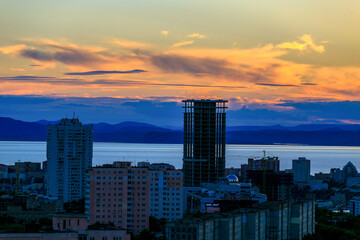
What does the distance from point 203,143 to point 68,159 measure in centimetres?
2112

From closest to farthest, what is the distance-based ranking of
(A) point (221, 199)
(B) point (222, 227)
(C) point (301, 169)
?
1. (B) point (222, 227)
2. (A) point (221, 199)
3. (C) point (301, 169)

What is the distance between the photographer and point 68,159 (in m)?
72.8

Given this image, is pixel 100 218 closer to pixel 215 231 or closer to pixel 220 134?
pixel 215 231

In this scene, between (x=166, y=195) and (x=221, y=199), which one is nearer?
(x=166, y=195)

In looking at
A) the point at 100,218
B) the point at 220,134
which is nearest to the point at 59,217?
the point at 100,218

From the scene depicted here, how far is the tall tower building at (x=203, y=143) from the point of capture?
87.4 meters

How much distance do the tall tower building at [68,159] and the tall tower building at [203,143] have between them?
15385 mm

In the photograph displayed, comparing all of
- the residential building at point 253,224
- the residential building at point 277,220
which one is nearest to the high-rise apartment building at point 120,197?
the residential building at point 253,224

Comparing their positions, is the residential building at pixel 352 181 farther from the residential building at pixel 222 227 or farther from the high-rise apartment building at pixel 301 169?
the residential building at pixel 222 227

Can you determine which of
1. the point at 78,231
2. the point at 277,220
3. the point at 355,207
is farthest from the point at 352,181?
the point at 78,231

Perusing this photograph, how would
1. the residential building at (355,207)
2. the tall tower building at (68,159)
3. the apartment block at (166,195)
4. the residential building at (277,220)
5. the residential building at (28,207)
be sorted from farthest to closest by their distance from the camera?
the tall tower building at (68,159), the residential building at (355,207), the residential building at (28,207), the apartment block at (166,195), the residential building at (277,220)

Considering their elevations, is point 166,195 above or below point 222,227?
above

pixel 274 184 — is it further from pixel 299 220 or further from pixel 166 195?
pixel 299 220

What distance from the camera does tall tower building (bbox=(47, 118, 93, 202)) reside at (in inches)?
2753
